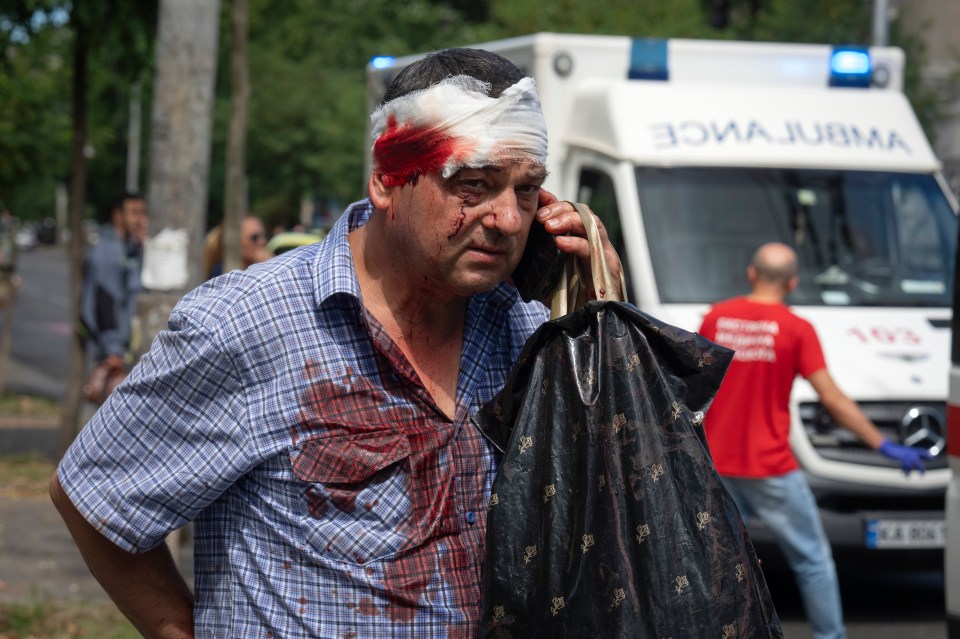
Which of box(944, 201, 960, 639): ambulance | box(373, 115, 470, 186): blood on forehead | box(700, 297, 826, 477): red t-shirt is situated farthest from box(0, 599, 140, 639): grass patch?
box(373, 115, 470, 186): blood on forehead

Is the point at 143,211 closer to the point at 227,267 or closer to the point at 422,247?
the point at 227,267

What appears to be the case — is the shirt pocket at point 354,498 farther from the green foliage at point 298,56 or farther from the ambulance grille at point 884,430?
the green foliage at point 298,56

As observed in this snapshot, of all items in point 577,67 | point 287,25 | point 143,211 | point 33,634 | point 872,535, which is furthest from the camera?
point 287,25

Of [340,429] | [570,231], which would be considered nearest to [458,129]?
[570,231]

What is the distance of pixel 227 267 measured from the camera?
11.5 m

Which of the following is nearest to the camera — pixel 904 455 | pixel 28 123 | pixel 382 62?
pixel 904 455

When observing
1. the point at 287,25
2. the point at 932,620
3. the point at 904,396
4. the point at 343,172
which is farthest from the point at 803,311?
the point at 287,25

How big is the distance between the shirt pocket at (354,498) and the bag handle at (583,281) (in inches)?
16.3

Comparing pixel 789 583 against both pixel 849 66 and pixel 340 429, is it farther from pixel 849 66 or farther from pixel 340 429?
pixel 340 429

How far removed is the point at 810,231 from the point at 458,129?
6.21m

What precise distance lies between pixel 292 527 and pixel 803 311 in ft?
19.3

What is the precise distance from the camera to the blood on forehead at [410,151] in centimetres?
223

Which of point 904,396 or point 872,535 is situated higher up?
point 904,396

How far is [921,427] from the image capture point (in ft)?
23.9
